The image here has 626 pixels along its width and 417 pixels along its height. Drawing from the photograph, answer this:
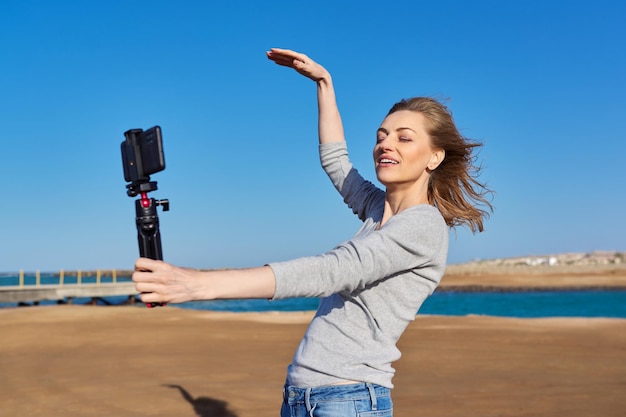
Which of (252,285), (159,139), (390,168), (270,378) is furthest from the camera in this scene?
(270,378)

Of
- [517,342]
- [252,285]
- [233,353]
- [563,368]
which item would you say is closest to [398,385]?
[563,368]

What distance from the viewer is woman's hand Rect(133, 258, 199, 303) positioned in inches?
63.7

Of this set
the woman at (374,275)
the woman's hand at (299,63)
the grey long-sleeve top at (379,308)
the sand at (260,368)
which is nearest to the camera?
the woman at (374,275)

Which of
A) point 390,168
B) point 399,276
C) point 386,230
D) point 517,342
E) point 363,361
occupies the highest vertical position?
point 390,168

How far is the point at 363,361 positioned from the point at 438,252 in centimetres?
45

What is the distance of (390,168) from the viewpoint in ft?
7.79

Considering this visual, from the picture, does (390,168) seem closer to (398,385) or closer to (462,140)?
(462,140)

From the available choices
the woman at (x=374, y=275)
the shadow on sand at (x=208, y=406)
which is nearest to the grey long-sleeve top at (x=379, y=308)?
the woman at (x=374, y=275)

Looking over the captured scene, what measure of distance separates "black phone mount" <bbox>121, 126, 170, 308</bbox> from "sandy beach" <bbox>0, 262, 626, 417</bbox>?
17.9ft

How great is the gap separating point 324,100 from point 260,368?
7.30 meters

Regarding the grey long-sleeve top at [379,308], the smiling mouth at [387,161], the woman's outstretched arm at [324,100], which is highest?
the woman's outstretched arm at [324,100]

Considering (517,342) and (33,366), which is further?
(517,342)

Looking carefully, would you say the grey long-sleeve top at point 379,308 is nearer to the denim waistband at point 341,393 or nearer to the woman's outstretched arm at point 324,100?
the denim waistband at point 341,393

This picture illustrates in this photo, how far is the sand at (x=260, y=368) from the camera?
7.34 m
